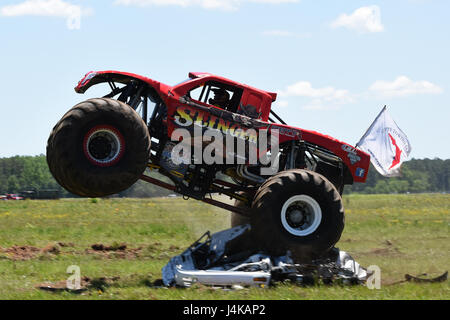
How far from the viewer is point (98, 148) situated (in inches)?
367

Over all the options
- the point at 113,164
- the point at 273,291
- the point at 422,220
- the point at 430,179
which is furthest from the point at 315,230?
the point at 430,179

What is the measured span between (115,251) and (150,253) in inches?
30.1

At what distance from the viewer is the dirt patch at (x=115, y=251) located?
494 inches

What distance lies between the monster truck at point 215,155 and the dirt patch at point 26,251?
326 cm

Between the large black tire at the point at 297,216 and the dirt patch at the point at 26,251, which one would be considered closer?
the large black tire at the point at 297,216

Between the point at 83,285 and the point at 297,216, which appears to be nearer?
the point at 83,285

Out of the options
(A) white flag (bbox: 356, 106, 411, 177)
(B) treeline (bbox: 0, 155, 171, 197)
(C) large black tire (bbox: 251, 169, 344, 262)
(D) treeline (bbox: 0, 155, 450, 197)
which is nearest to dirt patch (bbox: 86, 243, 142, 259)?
(C) large black tire (bbox: 251, 169, 344, 262)

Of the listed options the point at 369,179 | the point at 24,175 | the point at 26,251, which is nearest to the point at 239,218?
the point at 26,251

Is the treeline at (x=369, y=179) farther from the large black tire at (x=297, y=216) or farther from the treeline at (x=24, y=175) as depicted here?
the large black tire at (x=297, y=216)

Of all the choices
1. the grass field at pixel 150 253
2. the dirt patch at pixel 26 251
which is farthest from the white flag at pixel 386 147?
the dirt patch at pixel 26 251

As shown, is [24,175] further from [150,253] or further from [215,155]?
[215,155]

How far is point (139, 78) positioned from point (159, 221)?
11212 mm

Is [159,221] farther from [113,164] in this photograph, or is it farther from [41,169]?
[41,169]

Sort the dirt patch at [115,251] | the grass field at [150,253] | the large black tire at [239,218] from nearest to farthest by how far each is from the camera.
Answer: the grass field at [150,253]
the large black tire at [239,218]
the dirt patch at [115,251]
